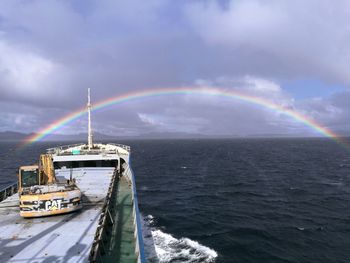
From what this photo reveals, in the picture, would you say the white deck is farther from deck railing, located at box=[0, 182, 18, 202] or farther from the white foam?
the white foam

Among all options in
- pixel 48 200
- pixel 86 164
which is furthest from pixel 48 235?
pixel 86 164

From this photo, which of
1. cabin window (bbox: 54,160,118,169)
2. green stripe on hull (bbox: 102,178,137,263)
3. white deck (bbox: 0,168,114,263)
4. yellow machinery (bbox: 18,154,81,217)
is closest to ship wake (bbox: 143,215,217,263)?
green stripe on hull (bbox: 102,178,137,263)

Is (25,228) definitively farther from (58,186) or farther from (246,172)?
(246,172)

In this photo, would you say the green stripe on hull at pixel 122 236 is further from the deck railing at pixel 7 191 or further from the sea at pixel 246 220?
the deck railing at pixel 7 191

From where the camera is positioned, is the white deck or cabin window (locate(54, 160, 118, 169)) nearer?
the white deck

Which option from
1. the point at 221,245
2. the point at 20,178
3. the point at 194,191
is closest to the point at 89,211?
the point at 20,178

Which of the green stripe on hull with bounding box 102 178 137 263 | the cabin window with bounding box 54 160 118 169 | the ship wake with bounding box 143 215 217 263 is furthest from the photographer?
the cabin window with bounding box 54 160 118 169

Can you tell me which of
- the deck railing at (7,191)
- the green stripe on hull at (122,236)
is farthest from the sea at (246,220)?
the deck railing at (7,191)
